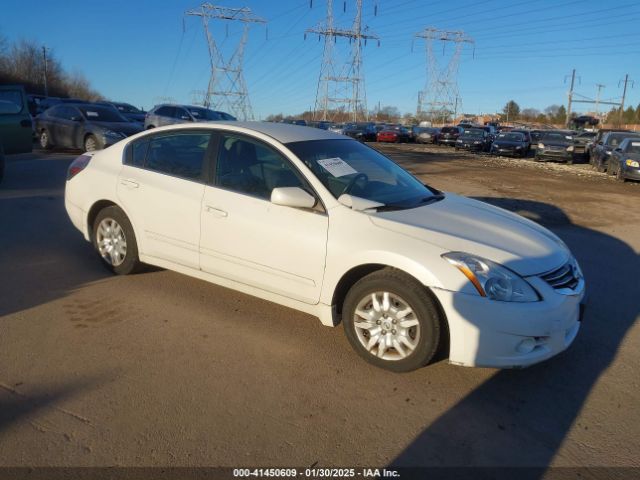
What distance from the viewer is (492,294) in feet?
10.6

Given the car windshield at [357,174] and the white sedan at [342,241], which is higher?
the car windshield at [357,174]

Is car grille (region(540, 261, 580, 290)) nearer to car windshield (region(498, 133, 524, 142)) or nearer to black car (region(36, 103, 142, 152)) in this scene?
black car (region(36, 103, 142, 152))

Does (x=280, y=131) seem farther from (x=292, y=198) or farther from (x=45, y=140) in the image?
(x=45, y=140)

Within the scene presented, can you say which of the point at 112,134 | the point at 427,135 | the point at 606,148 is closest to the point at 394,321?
the point at 112,134

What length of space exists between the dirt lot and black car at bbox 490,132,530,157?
23.1 metres

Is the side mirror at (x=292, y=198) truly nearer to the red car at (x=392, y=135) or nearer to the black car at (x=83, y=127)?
the black car at (x=83, y=127)

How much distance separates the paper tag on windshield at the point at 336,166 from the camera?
13.5 feet

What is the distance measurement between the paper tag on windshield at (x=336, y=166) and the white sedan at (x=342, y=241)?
15mm

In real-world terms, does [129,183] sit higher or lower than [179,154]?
lower

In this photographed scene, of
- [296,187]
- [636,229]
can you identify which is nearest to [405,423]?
[296,187]

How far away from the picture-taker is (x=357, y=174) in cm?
427

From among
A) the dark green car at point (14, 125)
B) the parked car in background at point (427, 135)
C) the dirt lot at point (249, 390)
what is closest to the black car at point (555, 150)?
the parked car in background at point (427, 135)

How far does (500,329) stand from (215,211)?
7.72 feet

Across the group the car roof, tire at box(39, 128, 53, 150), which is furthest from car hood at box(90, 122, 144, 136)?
the car roof
